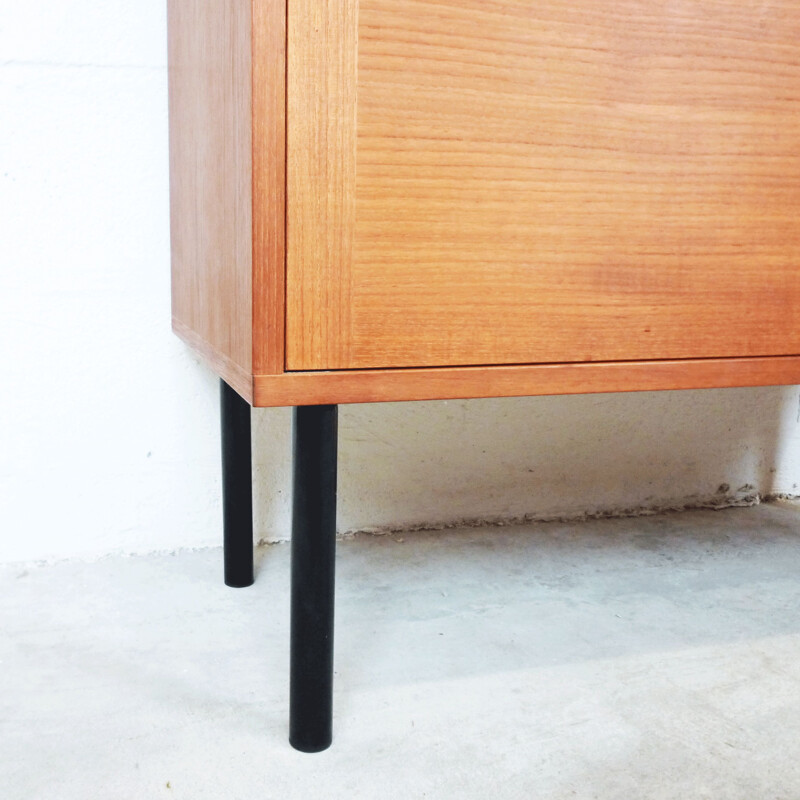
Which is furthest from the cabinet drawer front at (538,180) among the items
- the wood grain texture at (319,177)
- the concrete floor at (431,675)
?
the concrete floor at (431,675)

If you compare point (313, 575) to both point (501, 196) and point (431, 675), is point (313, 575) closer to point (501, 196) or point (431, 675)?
point (431, 675)

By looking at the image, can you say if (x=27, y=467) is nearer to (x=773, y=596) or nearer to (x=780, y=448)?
(x=773, y=596)

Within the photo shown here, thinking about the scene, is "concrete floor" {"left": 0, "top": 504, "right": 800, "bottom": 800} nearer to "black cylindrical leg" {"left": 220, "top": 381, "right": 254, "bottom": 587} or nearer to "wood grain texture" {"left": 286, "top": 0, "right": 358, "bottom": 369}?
"black cylindrical leg" {"left": 220, "top": 381, "right": 254, "bottom": 587}

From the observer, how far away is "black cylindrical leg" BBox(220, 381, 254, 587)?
1.05 meters

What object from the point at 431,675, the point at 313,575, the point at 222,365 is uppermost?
the point at 222,365

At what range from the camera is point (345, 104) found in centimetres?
62

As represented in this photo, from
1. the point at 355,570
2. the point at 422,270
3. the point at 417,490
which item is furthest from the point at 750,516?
the point at 422,270

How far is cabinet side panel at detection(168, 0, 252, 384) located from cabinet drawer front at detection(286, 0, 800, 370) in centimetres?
5

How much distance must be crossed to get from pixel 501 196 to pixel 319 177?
14 cm

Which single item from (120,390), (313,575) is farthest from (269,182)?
(120,390)

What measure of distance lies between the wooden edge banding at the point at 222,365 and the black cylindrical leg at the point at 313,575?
5cm

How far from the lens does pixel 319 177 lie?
2.04 ft

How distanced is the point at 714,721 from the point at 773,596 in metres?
0.33

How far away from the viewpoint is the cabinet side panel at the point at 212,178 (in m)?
0.64
